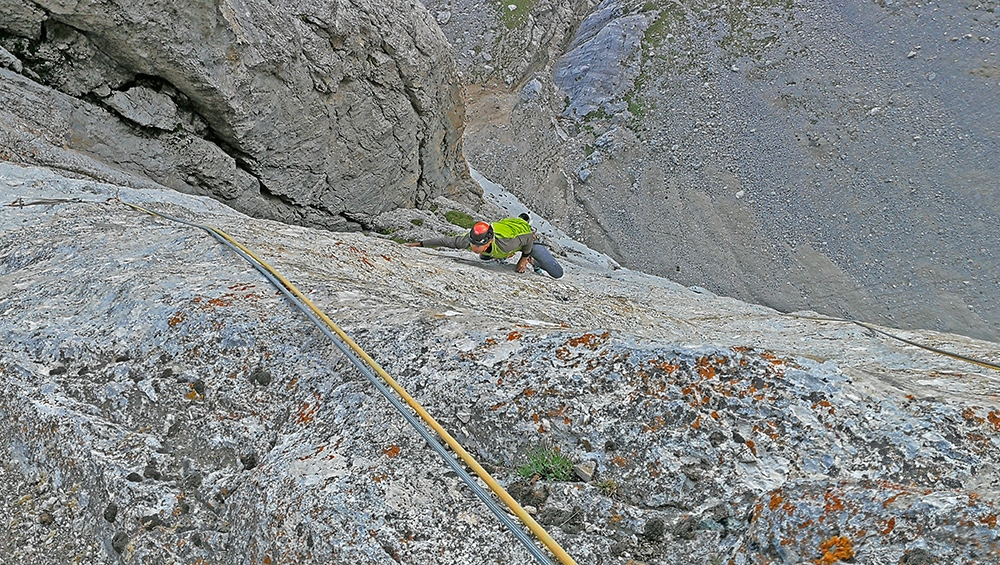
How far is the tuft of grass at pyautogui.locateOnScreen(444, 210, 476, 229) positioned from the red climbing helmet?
17322mm

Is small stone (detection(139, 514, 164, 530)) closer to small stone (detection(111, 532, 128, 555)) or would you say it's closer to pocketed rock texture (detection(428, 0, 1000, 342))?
small stone (detection(111, 532, 128, 555))

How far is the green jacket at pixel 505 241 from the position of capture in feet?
58.1

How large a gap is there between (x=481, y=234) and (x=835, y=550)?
1303 cm

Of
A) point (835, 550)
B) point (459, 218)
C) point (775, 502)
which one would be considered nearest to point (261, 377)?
point (775, 502)

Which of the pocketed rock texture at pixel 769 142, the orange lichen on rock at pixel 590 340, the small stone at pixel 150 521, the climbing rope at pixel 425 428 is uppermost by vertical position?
the pocketed rock texture at pixel 769 142

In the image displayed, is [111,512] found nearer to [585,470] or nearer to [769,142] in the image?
[585,470]

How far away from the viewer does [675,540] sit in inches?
187

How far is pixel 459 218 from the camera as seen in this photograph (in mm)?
34375

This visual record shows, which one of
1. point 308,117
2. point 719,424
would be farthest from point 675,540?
point 308,117

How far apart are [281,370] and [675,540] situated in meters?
4.83

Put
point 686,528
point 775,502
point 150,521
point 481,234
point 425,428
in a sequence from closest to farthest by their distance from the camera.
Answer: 1. point 775,502
2. point 686,528
3. point 150,521
4. point 425,428
5. point 481,234

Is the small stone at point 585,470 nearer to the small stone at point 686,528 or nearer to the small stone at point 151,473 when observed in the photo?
the small stone at point 686,528

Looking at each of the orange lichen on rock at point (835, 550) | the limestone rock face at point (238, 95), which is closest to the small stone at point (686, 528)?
the orange lichen on rock at point (835, 550)

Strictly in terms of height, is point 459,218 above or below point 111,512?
above
